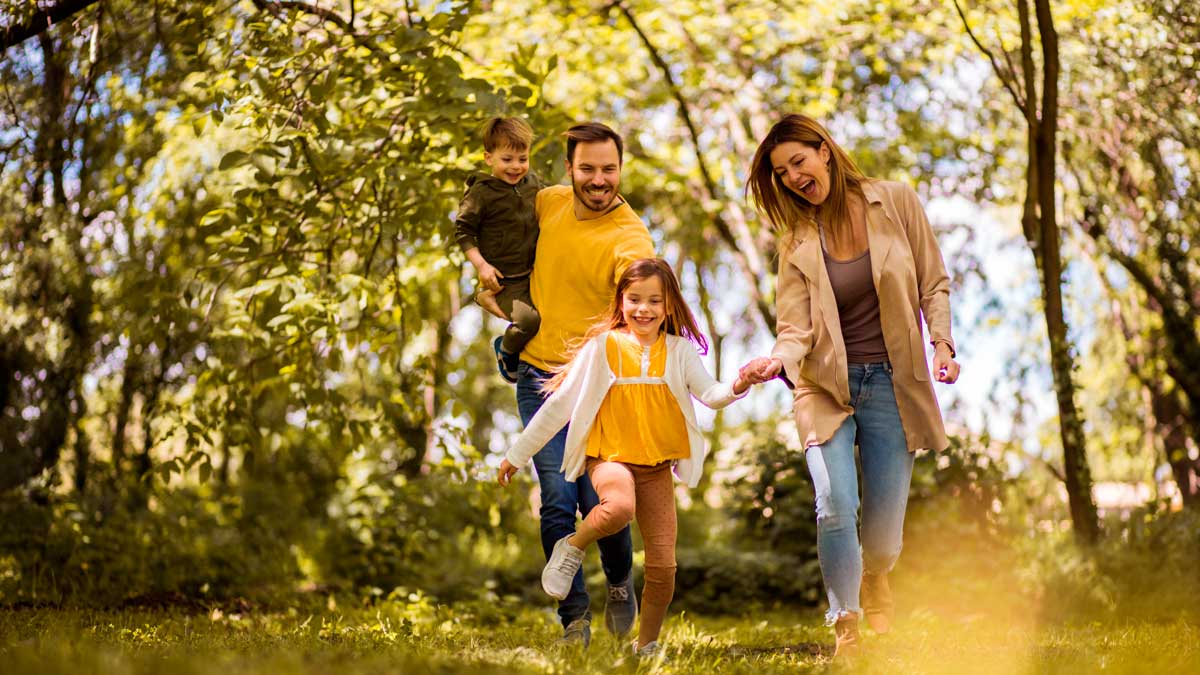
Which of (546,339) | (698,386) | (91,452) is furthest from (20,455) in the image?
Answer: (698,386)

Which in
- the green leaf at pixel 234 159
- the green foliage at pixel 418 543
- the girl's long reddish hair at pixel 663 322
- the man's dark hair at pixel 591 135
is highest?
the green leaf at pixel 234 159

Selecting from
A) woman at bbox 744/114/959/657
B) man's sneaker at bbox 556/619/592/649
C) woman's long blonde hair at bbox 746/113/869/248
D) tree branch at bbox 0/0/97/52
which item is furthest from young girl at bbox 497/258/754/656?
tree branch at bbox 0/0/97/52

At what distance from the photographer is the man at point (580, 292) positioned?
4.32 metres

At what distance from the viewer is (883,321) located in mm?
4164

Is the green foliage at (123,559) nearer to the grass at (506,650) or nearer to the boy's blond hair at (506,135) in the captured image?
the grass at (506,650)

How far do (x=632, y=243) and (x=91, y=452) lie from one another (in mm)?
6852

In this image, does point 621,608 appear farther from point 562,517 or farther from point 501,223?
point 501,223

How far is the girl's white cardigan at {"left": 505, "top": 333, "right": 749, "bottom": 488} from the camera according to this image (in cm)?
407

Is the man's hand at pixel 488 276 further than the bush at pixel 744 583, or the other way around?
the bush at pixel 744 583

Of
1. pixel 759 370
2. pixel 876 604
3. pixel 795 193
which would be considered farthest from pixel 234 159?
pixel 876 604

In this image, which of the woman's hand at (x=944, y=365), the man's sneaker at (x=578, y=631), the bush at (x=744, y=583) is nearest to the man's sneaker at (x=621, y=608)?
the man's sneaker at (x=578, y=631)

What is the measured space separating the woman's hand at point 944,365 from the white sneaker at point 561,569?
54.8 inches

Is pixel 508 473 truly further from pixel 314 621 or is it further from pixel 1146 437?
pixel 1146 437

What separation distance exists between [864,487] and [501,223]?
5.60 feet
